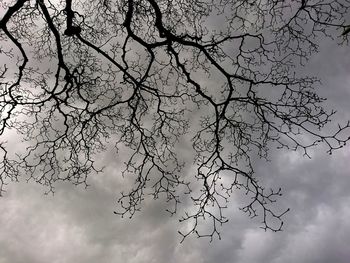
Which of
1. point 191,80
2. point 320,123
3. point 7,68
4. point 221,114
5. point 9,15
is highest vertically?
point 9,15

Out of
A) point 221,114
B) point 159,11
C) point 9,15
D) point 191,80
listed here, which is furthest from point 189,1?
point 9,15

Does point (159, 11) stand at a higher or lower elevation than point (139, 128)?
higher

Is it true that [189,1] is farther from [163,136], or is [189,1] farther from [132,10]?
[163,136]

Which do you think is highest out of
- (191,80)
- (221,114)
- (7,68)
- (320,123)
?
(7,68)

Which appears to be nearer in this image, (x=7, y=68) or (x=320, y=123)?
(x=320, y=123)

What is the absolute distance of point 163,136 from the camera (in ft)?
29.4

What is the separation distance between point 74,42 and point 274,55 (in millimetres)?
3425

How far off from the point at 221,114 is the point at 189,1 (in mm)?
1965

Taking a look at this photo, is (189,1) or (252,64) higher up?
(189,1)

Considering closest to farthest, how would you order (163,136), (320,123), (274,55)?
(320,123) < (274,55) < (163,136)

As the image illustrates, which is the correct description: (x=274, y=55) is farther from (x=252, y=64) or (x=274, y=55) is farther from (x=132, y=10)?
(x=132, y=10)

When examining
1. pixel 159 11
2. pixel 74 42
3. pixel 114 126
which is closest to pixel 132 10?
pixel 159 11

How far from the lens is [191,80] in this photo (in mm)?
8844

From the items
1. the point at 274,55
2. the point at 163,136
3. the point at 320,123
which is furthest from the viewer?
the point at 163,136
